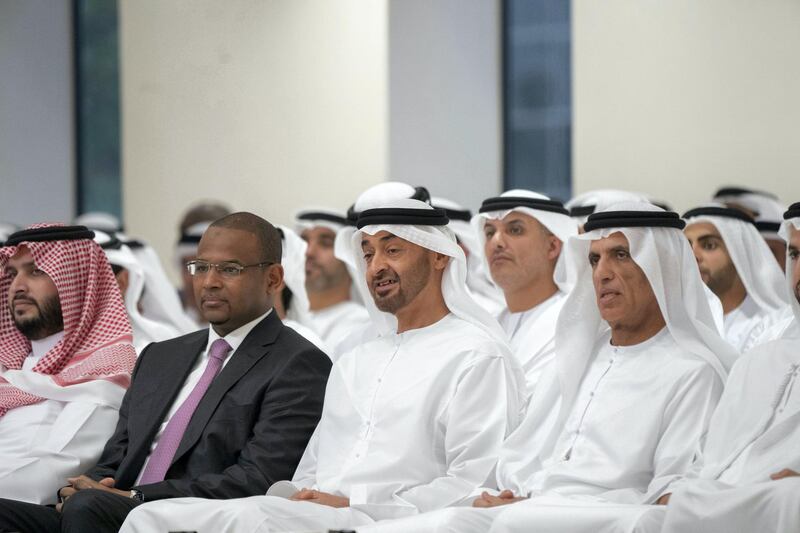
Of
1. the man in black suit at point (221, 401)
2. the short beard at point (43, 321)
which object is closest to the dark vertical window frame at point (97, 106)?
the short beard at point (43, 321)

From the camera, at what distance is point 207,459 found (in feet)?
14.6

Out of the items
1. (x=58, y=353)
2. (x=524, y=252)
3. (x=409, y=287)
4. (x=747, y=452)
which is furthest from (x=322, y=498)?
(x=524, y=252)

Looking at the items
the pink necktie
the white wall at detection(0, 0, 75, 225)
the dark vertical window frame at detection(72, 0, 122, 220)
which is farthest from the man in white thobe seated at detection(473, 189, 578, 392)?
the white wall at detection(0, 0, 75, 225)

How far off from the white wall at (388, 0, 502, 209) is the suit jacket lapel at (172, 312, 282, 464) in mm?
4026

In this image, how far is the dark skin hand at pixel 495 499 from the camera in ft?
13.2

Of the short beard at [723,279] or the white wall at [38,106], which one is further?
the white wall at [38,106]

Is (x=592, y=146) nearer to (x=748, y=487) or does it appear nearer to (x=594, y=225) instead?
(x=594, y=225)

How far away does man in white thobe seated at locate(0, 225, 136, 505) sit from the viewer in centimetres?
486

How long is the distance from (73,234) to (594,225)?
7.28ft

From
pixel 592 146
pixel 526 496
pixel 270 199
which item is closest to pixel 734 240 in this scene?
pixel 592 146

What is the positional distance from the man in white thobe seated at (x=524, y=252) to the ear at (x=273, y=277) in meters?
1.23

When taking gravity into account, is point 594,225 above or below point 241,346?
above

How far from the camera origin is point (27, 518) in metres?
4.48

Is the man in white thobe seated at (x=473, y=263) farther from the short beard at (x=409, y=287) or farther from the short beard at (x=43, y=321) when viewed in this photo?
the short beard at (x=43, y=321)
